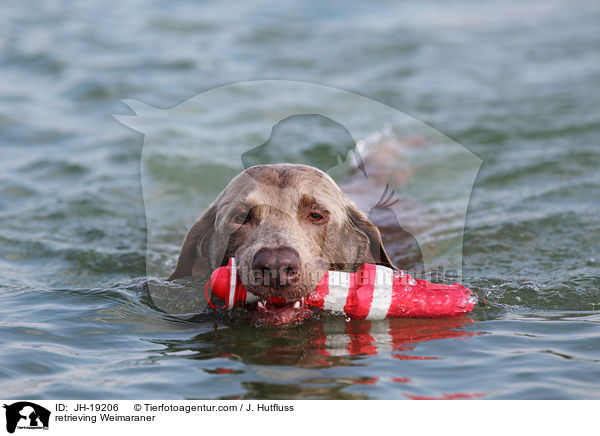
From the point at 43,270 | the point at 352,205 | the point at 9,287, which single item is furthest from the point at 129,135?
the point at 352,205

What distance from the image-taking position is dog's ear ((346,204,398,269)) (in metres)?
5.30

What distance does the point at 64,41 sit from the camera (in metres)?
15.0

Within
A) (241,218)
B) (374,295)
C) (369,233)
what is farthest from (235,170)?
(374,295)

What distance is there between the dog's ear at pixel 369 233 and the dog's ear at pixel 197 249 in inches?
39.9

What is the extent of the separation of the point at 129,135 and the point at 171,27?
643cm

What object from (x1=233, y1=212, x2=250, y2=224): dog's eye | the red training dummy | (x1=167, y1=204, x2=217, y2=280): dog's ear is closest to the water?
the red training dummy

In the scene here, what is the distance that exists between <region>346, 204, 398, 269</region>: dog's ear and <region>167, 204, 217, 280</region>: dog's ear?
1.01 m

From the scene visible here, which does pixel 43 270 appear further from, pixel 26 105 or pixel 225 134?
pixel 26 105

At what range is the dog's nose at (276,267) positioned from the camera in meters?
4.04
